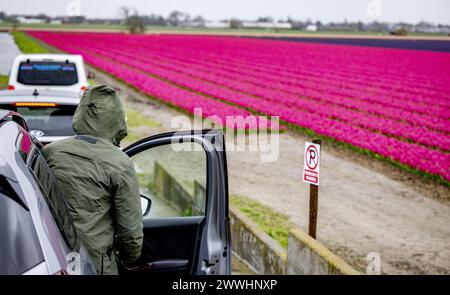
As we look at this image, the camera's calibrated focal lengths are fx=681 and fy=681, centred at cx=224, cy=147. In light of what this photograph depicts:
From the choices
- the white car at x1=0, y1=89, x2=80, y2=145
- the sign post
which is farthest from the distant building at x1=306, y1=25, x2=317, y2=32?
the sign post

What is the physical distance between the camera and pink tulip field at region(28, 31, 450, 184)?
16.2 metres

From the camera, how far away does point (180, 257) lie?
15.2ft

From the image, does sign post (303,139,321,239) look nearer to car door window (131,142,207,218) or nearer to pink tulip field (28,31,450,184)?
car door window (131,142,207,218)

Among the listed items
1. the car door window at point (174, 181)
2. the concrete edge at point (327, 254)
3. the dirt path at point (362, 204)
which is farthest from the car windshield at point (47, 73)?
the concrete edge at point (327, 254)

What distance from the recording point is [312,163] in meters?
Result: 6.14

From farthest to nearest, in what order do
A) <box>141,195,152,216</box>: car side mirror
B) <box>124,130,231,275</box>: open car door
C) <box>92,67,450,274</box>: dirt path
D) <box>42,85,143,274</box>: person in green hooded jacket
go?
<box>92,67,450,274</box>: dirt path, <box>141,195,152,216</box>: car side mirror, <box>124,130,231,275</box>: open car door, <box>42,85,143,274</box>: person in green hooded jacket

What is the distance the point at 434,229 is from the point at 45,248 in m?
8.31

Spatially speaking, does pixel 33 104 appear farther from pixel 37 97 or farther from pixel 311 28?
pixel 311 28

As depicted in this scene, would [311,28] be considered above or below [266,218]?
below

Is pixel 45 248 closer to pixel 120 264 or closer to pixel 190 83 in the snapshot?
pixel 120 264

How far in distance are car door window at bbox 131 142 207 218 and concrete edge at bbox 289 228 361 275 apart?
1873 mm

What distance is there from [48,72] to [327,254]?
28.2 feet

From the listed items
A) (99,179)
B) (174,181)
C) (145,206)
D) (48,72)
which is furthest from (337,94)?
(99,179)

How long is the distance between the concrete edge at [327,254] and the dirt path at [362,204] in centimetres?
168
